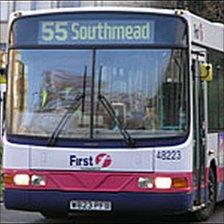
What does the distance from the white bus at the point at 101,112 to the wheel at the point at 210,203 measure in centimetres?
104

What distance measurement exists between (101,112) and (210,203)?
2.72m

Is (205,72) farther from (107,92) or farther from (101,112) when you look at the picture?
(101,112)

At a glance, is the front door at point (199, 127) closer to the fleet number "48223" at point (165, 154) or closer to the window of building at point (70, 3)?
the fleet number "48223" at point (165, 154)

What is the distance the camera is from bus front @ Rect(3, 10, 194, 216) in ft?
37.9

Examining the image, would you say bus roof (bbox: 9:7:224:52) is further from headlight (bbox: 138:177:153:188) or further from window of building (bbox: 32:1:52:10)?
window of building (bbox: 32:1:52:10)

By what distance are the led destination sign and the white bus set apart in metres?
0.01

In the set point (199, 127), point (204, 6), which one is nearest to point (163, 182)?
point (199, 127)

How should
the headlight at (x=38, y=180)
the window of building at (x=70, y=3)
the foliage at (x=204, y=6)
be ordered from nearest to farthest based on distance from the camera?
the headlight at (x=38, y=180), the foliage at (x=204, y=6), the window of building at (x=70, y=3)

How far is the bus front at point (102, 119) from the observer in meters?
11.5

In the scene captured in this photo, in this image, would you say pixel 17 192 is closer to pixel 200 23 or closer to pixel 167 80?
pixel 167 80

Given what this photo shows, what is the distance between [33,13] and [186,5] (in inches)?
1132

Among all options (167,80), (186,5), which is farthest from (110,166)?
(186,5)

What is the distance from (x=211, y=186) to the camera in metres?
13.4

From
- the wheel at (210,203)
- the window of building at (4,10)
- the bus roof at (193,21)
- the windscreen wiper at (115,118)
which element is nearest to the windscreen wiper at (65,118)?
the windscreen wiper at (115,118)
